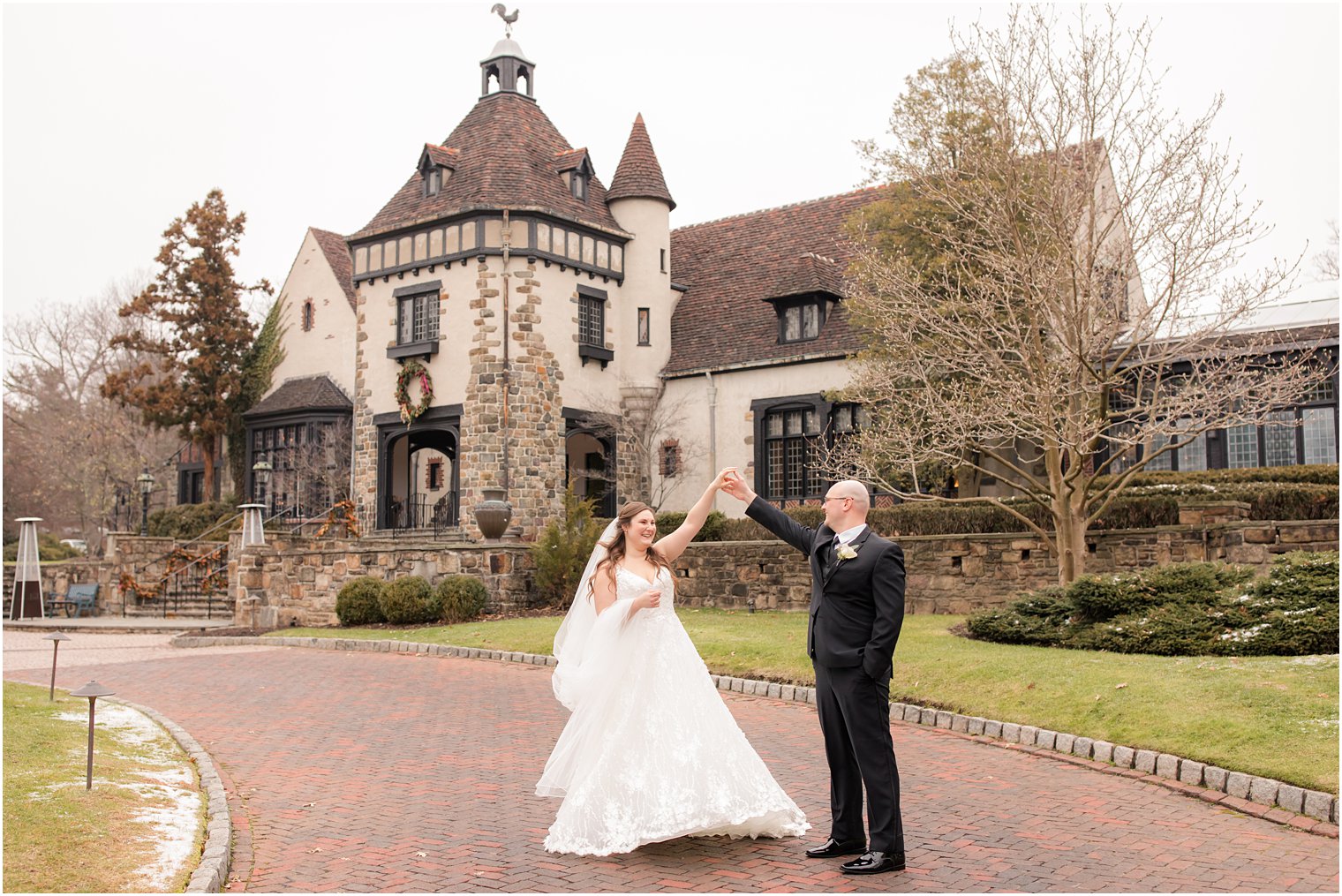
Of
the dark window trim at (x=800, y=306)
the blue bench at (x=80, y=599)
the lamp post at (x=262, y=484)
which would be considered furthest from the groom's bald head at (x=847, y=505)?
the lamp post at (x=262, y=484)

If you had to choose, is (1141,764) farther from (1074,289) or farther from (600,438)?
(600,438)

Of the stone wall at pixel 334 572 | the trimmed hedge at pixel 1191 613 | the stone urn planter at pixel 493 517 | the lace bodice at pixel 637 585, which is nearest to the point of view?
the lace bodice at pixel 637 585

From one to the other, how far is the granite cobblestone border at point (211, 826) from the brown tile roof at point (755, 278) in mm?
20661

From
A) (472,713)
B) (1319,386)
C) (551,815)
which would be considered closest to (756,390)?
(1319,386)

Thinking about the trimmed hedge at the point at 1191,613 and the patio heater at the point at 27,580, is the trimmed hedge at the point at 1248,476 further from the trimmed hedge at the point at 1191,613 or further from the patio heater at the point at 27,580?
the patio heater at the point at 27,580

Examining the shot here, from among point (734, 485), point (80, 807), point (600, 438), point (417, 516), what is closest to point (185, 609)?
point (417, 516)

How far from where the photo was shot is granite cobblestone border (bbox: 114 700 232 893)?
6.02m

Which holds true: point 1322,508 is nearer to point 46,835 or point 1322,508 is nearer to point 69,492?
point 46,835

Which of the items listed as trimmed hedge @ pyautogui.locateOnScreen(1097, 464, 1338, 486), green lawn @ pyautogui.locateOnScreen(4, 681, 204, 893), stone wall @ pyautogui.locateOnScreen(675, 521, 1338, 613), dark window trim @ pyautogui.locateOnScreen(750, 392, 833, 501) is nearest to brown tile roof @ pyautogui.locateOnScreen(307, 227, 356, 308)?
dark window trim @ pyautogui.locateOnScreen(750, 392, 833, 501)

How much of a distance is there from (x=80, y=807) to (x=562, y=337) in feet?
76.9

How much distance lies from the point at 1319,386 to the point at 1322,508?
19.2ft

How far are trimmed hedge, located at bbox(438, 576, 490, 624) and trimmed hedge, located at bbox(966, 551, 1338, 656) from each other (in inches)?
419

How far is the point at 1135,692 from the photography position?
35.0ft

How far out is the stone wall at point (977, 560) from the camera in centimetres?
1762
